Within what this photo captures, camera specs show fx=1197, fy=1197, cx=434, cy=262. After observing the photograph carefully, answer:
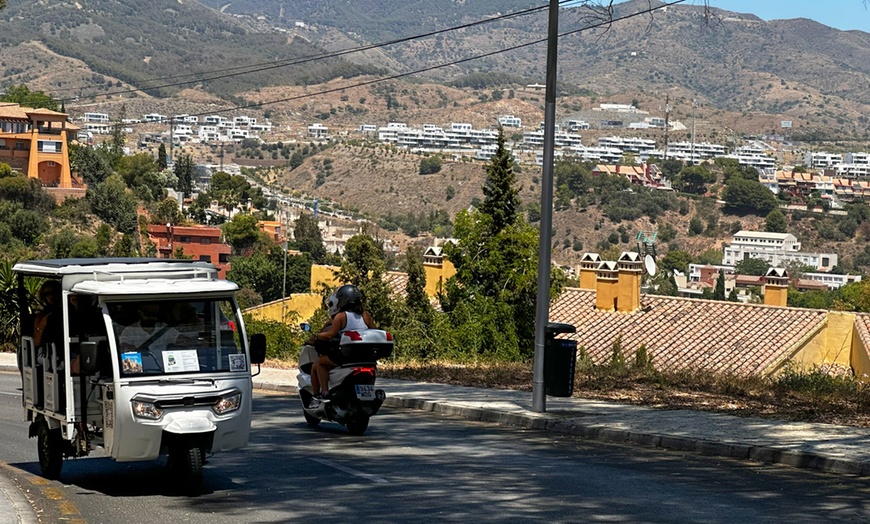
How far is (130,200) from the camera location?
317 ft

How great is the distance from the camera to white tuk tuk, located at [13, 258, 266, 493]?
10242 millimetres

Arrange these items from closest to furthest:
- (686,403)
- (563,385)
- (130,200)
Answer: (563,385)
(686,403)
(130,200)

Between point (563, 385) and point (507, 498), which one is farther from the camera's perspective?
point (563, 385)

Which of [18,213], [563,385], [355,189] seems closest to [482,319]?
[563,385]

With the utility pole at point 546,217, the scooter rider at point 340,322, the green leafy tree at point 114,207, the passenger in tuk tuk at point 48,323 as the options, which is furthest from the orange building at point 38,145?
the passenger in tuk tuk at point 48,323

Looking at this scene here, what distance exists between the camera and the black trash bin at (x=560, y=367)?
16.1m

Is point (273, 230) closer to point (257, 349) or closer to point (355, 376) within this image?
point (355, 376)

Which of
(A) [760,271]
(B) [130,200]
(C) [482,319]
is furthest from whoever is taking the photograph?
(A) [760,271]

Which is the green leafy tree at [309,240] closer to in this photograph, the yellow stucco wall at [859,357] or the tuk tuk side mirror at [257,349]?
the yellow stucco wall at [859,357]

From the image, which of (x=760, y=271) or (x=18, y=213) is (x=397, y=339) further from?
(x=760, y=271)

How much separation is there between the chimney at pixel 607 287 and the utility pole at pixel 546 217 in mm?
29163

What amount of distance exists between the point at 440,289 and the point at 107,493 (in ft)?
123

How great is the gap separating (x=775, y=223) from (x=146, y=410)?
164059 millimetres

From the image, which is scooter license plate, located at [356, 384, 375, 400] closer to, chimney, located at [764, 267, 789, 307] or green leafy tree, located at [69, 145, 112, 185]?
chimney, located at [764, 267, 789, 307]
